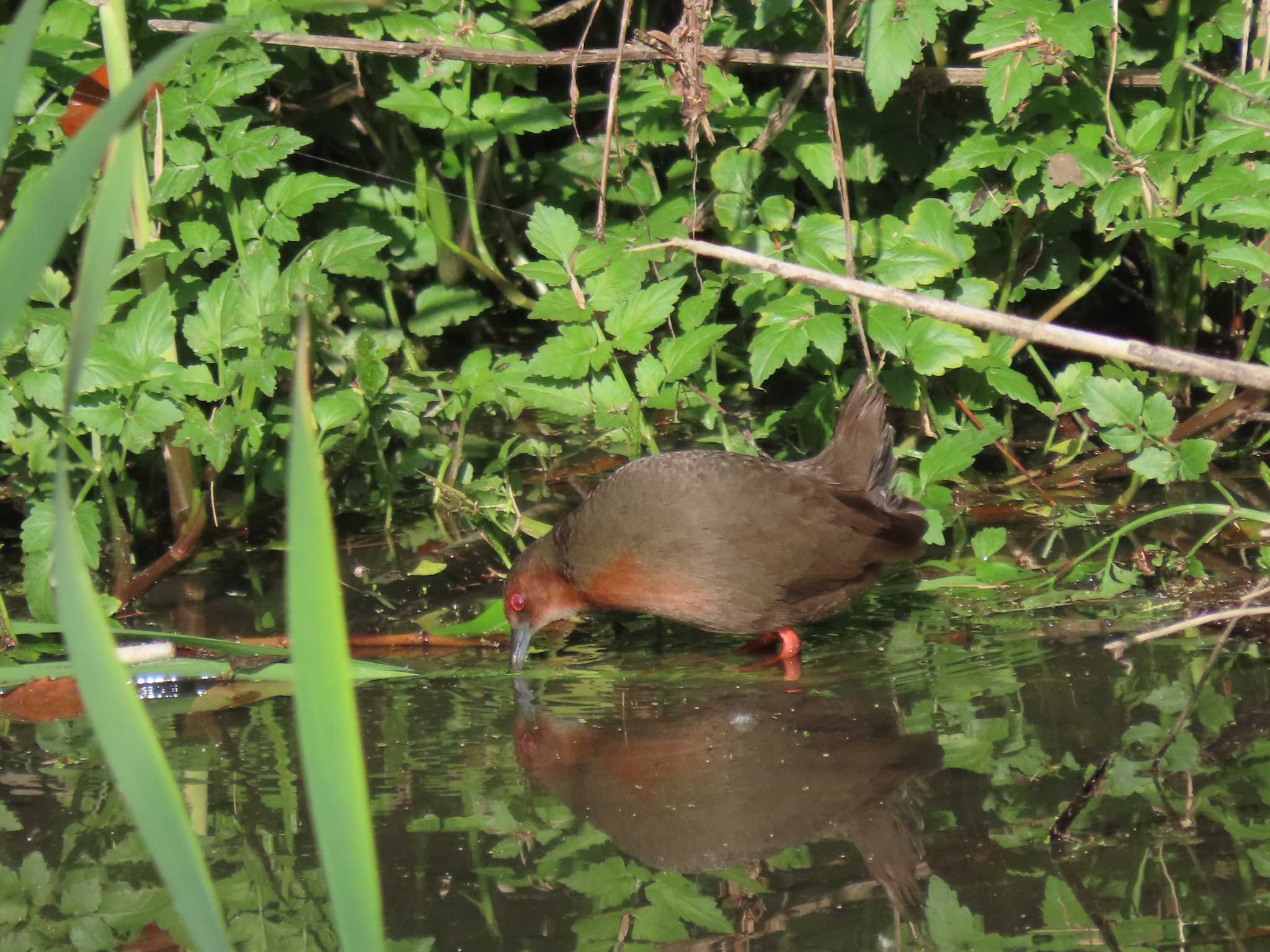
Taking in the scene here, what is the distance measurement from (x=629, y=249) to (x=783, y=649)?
4.04ft

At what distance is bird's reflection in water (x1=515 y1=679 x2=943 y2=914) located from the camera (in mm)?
2699

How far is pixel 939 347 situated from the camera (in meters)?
4.20

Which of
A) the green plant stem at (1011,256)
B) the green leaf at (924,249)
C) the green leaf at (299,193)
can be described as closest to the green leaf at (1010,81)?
the green leaf at (924,249)

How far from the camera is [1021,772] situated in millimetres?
2883

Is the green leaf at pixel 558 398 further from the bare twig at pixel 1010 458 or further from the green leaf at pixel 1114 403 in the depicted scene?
the green leaf at pixel 1114 403

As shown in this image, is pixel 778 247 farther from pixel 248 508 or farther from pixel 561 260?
pixel 248 508

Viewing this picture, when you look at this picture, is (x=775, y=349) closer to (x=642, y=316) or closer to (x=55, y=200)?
(x=642, y=316)

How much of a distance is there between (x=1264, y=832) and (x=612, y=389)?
2350mm

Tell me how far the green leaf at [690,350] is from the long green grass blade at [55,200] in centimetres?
286

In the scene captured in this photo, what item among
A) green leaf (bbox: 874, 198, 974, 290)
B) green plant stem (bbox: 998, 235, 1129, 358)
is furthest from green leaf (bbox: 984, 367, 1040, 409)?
green leaf (bbox: 874, 198, 974, 290)

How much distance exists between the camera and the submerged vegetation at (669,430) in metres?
2.62

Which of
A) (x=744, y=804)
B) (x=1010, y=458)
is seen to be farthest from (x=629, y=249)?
(x=744, y=804)

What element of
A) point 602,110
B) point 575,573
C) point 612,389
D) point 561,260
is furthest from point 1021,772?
point 602,110

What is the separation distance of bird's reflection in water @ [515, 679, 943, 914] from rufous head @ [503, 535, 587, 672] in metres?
0.35
